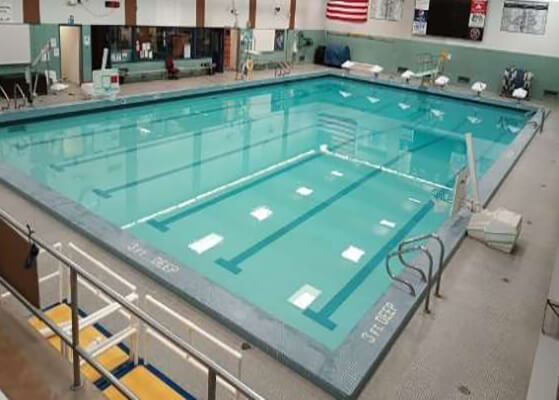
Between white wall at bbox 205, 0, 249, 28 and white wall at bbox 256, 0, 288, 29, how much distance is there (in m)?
0.69

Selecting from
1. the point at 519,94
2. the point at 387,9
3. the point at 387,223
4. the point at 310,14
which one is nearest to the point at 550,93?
the point at 519,94

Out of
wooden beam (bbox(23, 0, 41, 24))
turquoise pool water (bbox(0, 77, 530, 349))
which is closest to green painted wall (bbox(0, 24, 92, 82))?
wooden beam (bbox(23, 0, 41, 24))

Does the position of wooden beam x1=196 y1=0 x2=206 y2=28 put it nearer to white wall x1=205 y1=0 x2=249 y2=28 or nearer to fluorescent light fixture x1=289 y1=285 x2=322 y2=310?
white wall x1=205 y1=0 x2=249 y2=28

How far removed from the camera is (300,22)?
1820 centimetres

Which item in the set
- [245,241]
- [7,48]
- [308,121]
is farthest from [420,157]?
[7,48]

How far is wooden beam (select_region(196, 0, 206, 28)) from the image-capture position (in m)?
14.0

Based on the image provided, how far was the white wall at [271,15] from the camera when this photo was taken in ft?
53.3

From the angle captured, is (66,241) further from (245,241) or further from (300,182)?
(300,182)

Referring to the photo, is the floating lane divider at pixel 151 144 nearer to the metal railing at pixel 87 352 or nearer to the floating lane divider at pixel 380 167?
the floating lane divider at pixel 380 167

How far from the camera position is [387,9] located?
57.6 feet

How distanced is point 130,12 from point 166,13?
1141mm

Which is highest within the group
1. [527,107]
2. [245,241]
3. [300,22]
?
[300,22]

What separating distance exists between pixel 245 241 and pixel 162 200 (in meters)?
1.60

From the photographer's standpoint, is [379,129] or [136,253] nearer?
[136,253]
